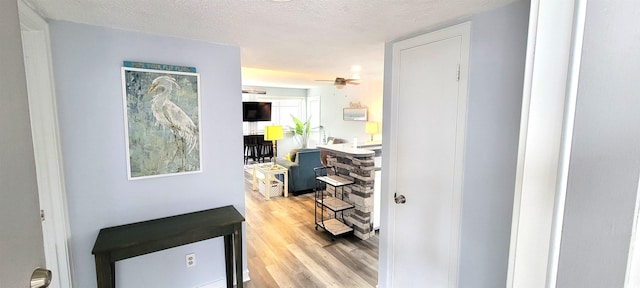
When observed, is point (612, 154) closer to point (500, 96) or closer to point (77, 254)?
point (500, 96)

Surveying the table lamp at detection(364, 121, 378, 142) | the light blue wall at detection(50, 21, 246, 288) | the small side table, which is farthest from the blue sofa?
the light blue wall at detection(50, 21, 246, 288)

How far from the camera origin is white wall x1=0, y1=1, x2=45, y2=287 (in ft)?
2.07

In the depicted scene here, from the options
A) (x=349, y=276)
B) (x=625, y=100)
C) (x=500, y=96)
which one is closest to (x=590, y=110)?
(x=625, y=100)

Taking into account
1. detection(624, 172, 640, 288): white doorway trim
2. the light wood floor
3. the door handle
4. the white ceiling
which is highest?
the white ceiling

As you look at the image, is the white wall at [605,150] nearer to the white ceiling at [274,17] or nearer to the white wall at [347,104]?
the white ceiling at [274,17]

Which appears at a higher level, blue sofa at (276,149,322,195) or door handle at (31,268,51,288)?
door handle at (31,268,51,288)

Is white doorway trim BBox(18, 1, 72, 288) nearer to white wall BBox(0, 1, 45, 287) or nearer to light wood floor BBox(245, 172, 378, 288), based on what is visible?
white wall BBox(0, 1, 45, 287)

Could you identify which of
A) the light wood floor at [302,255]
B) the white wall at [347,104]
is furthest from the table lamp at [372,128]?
the light wood floor at [302,255]

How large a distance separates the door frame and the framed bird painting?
1511 mm

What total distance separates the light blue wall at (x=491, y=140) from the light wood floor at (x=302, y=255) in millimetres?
1155

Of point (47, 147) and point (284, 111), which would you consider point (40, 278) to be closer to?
point (47, 147)

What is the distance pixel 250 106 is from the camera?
7750 millimetres

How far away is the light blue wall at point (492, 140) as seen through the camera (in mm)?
1390

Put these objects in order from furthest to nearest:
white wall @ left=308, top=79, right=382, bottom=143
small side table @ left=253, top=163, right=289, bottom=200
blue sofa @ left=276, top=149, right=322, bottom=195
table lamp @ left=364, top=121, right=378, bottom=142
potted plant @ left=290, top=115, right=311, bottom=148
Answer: potted plant @ left=290, top=115, right=311, bottom=148
white wall @ left=308, top=79, right=382, bottom=143
table lamp @ left=364, top=121, right=378, bottom=142
blue sofa @ left=276, top=149, right=322, bottom=195
small side table @ left=253, top=163, right=289, bottom=200
